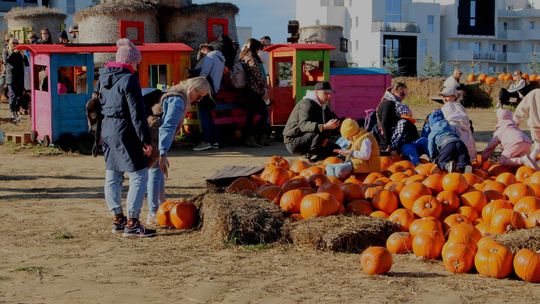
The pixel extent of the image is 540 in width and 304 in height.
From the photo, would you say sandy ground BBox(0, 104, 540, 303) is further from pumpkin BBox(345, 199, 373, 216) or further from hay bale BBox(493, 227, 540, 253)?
pumpkin BBox(345, 199, 373, 216)

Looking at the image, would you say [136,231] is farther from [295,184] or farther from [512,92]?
[512,92]

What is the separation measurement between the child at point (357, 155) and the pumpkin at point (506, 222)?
2323 mm

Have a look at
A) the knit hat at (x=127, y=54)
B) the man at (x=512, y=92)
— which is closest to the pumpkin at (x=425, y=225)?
the knit hat at (x=127, y=54)

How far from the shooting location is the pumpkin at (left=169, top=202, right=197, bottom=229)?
8008 millimetres

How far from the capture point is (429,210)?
7633 mm

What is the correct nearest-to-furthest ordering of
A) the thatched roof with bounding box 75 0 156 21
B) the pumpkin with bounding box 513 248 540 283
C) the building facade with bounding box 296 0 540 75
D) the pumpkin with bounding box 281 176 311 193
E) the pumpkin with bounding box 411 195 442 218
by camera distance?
1. the pumpkin with bounding box 513 248 540 283
2. the pumpkin with bounding box 411 195 442 218
3. the pumpkin with bounding box 281 176 311 193
4. the thatched roof with bounding box 75 0 156 21
5. the building facade with bounding box 296 0 540 75

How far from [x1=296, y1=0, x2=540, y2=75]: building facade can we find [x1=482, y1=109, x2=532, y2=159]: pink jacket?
61481 millimetres

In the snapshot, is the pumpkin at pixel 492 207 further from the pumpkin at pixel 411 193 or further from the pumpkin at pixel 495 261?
the pumpkin at pixel 495 261

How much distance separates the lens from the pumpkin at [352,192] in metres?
8.09

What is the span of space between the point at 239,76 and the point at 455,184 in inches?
301

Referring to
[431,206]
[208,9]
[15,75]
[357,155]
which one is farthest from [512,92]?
[431,206]

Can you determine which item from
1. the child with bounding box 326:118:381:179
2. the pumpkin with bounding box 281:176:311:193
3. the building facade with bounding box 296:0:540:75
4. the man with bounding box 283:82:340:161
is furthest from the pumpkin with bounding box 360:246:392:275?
the building facade with bounding box 296:0:540:75

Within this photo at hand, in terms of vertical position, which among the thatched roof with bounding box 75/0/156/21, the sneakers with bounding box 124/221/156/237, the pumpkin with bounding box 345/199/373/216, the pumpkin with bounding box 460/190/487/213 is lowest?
the sneakers with bounding box 124/221/156/237

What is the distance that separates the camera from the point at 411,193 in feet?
26.0
